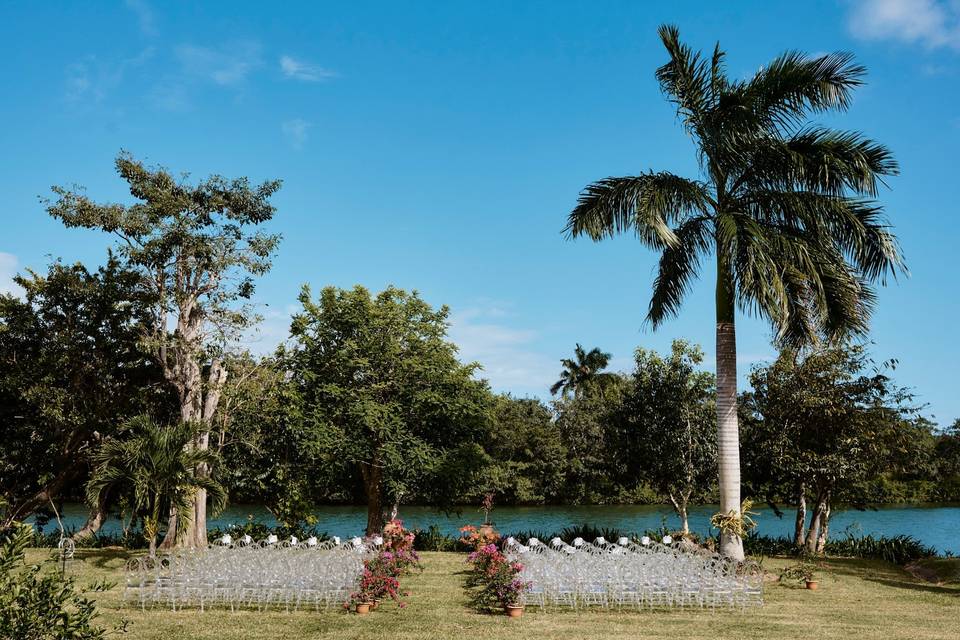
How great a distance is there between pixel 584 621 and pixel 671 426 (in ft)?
34.5

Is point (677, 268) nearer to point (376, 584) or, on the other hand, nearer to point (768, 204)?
point (768, 204)

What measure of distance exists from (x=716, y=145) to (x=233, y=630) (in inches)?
446

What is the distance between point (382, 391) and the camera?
69.0 ft

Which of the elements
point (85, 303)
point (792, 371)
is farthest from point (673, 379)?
point (85, 303)

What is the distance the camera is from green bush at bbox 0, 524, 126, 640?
3.68 m

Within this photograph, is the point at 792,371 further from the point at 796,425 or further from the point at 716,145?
the point at 716,145

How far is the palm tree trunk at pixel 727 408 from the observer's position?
44.2ft

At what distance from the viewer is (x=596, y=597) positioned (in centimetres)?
1156

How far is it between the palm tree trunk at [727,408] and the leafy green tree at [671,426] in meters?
6.07

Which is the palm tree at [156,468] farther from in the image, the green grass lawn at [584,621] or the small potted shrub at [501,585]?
the small potted shrub at [501,585]

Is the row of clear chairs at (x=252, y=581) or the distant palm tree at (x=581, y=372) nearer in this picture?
the row of clear chairs at (x=252, y=581)

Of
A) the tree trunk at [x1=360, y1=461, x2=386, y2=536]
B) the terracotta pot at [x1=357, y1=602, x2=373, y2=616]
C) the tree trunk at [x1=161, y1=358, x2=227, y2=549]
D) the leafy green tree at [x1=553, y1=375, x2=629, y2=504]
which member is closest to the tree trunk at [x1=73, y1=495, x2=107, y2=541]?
the tree trunk at [x1=161, y1=358, x2=227, y2=549]

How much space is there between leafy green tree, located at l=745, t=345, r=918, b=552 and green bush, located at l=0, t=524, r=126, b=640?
17805mm

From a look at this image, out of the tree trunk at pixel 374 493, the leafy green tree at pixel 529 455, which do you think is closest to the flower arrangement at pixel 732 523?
the tree trunk at pixel 374 493
